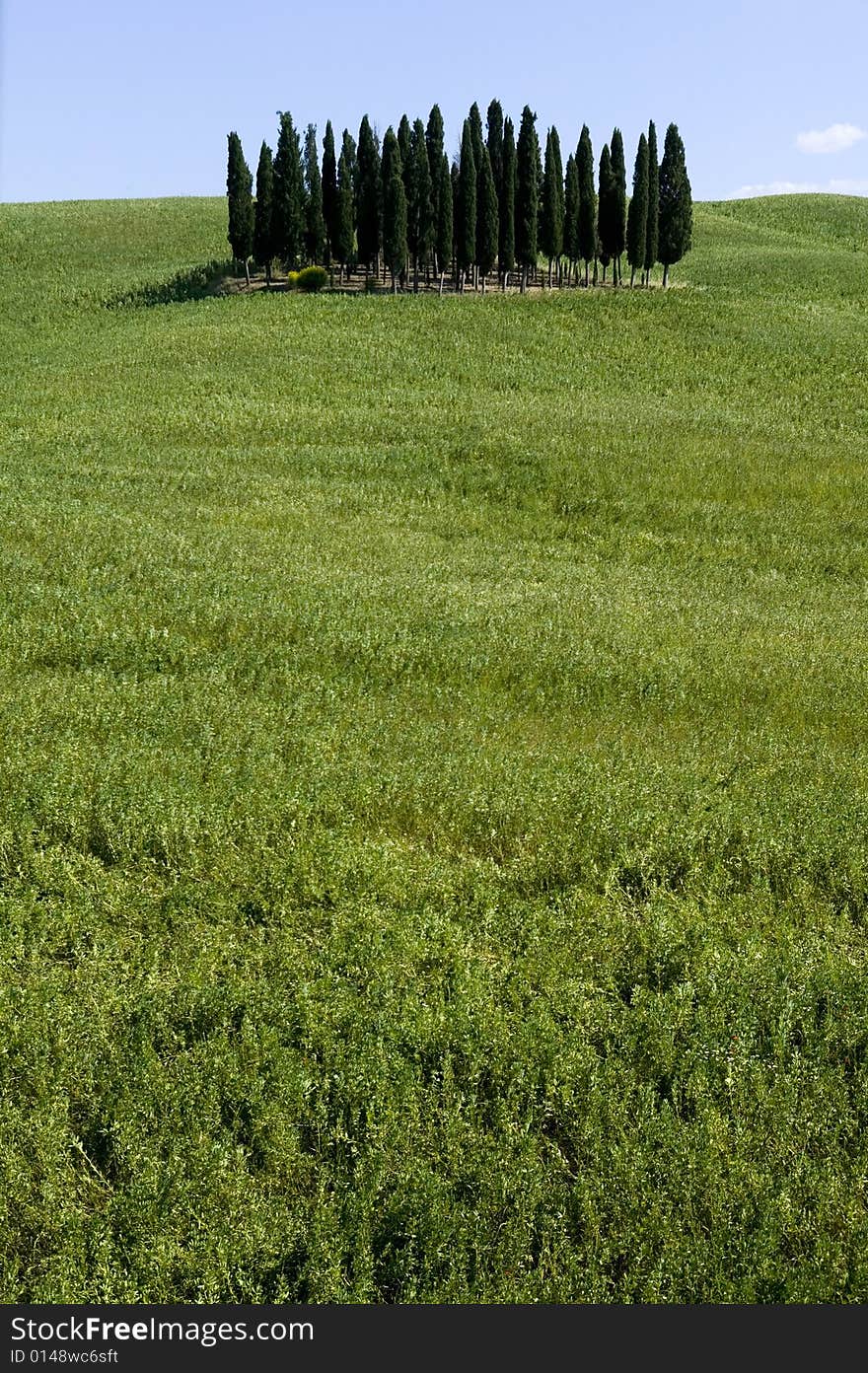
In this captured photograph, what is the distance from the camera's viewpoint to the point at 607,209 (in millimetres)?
59156

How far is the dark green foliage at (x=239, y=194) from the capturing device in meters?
55.1

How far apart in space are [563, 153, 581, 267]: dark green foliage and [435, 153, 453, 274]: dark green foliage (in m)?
8.21

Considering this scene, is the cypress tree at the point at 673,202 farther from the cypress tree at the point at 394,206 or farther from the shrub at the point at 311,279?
the shrub at the point at 311,279

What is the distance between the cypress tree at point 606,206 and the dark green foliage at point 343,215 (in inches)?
604

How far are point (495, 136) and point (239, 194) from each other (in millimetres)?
22344

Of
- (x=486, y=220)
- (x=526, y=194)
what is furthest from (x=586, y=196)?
(x=486, y=220)

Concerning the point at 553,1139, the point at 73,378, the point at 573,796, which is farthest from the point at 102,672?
the point at 73,378

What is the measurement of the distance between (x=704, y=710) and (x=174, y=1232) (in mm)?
10581

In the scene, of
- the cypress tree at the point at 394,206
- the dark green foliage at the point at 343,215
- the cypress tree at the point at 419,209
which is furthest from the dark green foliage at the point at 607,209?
the dark green foliage at the point at 343,215

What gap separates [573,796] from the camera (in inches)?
432

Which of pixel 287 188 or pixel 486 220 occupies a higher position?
pixel 287 188

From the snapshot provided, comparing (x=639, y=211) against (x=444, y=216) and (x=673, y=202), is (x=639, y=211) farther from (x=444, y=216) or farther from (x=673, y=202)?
(x=444, y=216)

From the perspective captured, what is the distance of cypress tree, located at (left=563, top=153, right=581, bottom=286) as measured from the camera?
59750mm

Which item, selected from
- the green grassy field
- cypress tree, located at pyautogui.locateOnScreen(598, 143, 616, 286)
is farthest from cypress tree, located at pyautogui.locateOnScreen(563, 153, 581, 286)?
the green grassy field
